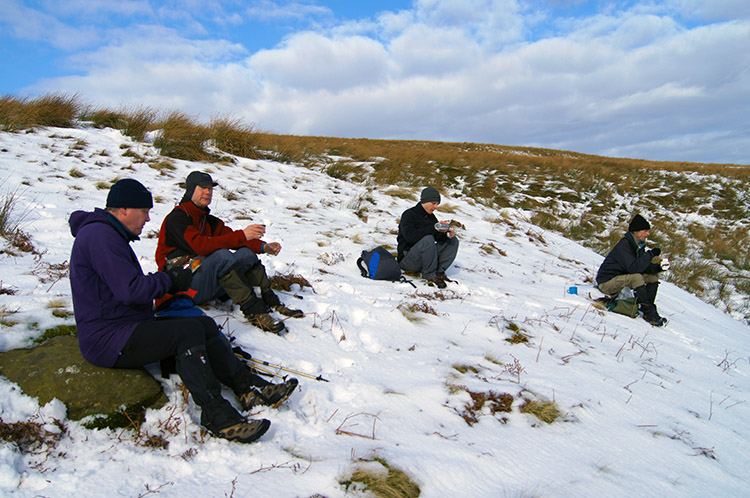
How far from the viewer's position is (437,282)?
5.57 m

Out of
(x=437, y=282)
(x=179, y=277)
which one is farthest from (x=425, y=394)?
(x=437, y=282)

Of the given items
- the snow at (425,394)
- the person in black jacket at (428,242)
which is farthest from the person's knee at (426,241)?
the snow at (425,394)

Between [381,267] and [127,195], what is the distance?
3.49m

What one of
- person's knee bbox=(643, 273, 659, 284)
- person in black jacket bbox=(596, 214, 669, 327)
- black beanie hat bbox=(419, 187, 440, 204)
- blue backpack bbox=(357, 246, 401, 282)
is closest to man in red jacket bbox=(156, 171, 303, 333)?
blue backpack bbox=(357, 246, 401, 282)

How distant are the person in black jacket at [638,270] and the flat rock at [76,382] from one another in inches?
243

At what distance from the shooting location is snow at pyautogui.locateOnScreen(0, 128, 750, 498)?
2010 mm

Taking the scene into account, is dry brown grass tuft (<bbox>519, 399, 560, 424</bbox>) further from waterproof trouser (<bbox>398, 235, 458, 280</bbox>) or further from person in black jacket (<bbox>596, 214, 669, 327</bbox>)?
person in black jacket (<bbox>596, 214, 669, 327</bbox>)

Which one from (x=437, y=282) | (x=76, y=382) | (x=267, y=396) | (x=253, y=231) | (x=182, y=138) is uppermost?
(x=182, y=138)

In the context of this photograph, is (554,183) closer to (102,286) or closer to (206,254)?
(206,254)

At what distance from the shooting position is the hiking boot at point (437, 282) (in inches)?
217

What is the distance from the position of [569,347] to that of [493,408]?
1.81 meters

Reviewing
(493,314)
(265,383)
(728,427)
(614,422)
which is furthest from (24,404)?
(728,427)

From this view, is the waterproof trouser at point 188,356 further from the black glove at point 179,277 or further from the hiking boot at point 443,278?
the hiking boot at point 443,278

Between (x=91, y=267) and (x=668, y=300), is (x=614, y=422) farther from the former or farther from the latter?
(x=668, y=300)
